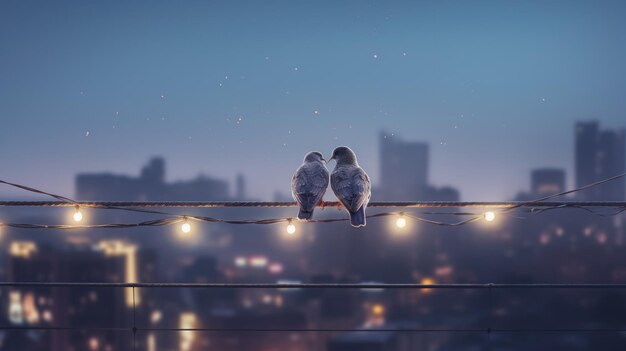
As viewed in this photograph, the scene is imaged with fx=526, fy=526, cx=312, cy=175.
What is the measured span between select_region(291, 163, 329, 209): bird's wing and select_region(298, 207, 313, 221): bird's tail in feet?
0.10

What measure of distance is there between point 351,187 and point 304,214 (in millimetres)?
356

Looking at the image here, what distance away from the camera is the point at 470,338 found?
243 ft

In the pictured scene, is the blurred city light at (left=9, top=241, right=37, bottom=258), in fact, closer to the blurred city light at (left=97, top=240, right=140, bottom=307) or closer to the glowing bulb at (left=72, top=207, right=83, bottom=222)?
the blurred city light at (left=97, top=240, right=140, bottom=307)

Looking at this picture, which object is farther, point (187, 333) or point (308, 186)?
point (187, 333)

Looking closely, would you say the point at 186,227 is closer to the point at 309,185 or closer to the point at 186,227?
the point at 186,227

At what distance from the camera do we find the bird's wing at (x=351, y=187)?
131 inches

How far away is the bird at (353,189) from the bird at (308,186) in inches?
3.3

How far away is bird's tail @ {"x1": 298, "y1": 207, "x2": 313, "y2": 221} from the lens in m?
3.24

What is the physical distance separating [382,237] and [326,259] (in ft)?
54.0

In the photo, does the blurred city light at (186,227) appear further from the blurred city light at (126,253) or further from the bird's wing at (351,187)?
the blurred city light at (126,253)

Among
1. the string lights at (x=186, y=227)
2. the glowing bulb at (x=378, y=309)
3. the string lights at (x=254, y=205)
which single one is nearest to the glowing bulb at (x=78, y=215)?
the string lights at (x=254, y=205)

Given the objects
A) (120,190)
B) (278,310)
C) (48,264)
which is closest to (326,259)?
(278,310)

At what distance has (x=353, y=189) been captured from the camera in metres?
3.36

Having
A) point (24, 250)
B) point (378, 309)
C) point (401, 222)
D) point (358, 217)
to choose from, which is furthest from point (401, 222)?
point (378, 309)
